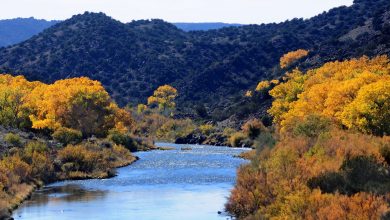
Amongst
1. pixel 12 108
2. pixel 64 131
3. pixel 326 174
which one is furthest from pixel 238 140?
pixel 326 174

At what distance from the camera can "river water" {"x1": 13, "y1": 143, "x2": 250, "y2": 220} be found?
54.3 meters

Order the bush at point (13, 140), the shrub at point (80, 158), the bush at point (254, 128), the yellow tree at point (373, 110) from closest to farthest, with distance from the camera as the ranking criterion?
1. the yellow tree at point (373, 110)
2. the bush at point (13, 140)
3. the shrub at point (80, 158)
4. the bush at point (254, 128)

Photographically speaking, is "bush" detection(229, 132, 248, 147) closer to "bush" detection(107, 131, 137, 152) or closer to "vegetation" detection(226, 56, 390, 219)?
"bush" detection(107, 131, 137, 152)

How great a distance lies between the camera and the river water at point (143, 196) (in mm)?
54344

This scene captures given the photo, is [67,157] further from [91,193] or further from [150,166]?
[91,193]

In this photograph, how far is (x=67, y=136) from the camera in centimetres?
10631

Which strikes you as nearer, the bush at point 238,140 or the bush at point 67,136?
the bush at point 67,136

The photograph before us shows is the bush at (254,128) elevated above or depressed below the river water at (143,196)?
above

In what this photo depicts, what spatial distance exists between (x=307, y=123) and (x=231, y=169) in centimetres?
1472

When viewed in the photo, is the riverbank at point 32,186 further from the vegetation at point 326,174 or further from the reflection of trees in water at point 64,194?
the vegetation at point 326,174

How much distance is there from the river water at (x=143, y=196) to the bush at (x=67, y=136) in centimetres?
1411

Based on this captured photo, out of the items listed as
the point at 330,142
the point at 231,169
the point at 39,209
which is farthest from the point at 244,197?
the point at 231,169

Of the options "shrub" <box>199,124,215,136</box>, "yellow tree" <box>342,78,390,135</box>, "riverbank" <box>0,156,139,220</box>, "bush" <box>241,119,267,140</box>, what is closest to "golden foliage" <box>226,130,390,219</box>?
"yellow tree" <box>342,78,390,135</box>

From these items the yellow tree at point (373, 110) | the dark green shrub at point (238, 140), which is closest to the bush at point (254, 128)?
the dark green shrub at point (238, 140)
